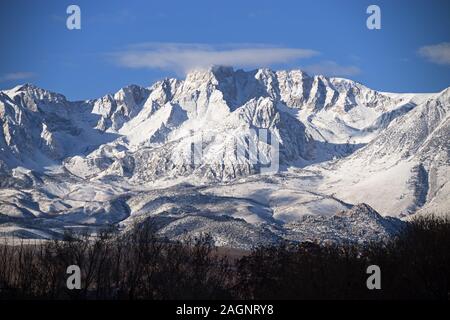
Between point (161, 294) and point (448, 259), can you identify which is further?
point (161, 294)

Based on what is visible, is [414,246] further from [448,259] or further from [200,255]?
[200,255]

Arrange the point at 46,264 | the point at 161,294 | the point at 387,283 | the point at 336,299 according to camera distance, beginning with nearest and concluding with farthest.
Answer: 1. the point at 336,299
2. the point at 387,283
3. the point at 161,294
4. the point at 46,264

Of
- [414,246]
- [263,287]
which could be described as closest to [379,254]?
[414,246]
